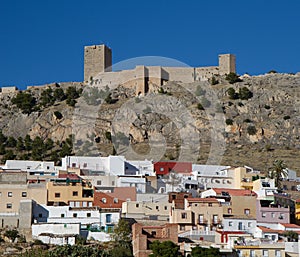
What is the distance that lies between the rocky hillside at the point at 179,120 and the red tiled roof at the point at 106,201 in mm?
21776

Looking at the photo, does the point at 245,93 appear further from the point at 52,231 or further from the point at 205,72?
the point at 52,231

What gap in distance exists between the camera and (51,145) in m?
87.4

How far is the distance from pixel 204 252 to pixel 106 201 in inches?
519

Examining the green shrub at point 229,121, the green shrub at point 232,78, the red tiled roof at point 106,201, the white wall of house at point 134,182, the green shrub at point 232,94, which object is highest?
the green shrub at point 232,78

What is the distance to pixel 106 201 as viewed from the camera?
56.8 metres

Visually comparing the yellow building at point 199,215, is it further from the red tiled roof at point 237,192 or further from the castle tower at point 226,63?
the castle tower at point 226,63

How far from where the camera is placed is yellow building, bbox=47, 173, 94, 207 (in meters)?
56.2

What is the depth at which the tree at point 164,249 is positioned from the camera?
44.8 m

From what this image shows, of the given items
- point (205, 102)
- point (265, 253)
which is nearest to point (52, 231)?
point (265, 253)

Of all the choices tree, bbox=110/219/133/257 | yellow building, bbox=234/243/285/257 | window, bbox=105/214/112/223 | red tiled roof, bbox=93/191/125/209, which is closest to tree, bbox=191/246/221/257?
yellow building, bbox=234/243/285/257

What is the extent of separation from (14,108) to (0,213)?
49.6 m

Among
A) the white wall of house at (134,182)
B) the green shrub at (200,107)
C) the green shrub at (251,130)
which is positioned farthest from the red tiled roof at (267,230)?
the green shrub at (200,107)

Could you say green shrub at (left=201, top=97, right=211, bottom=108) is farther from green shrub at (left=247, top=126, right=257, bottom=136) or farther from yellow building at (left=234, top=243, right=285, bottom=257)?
yellow building at (left=234, top=243, right=285, bottom=257)

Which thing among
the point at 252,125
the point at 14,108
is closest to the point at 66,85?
the point at 14,108
